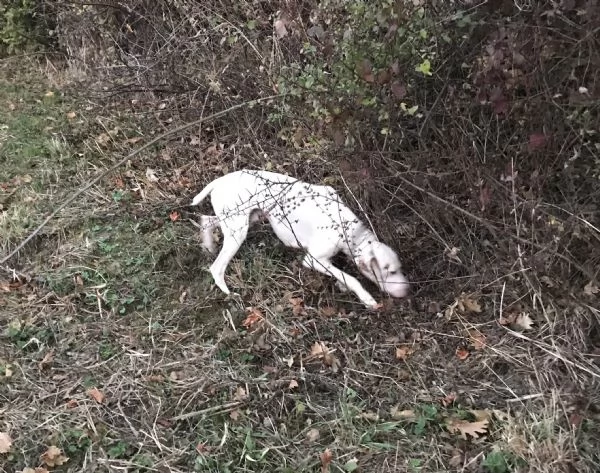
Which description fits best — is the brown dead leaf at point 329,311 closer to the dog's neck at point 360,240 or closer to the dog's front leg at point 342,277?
the dog's front leg at point 342,277

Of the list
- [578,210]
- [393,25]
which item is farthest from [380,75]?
[578,210]

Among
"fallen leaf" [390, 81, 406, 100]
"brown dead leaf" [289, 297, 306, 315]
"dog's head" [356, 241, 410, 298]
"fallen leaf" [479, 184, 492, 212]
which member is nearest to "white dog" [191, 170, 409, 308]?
"dog's head" [356, 241, 410, 298]

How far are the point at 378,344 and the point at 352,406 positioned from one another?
1.45 feet

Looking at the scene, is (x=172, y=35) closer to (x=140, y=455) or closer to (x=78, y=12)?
(x=78, y=12)

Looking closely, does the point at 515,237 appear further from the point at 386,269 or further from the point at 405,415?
the point at 405,415

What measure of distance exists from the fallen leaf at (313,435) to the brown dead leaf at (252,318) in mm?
782

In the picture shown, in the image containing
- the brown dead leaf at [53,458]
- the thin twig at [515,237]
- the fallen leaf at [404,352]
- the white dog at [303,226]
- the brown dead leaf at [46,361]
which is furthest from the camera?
the white dog at [303,226]

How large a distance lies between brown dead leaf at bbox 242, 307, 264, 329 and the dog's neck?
0.65 meters

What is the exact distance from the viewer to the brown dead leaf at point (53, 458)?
2.81m

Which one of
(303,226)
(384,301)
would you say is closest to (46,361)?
(303,226)

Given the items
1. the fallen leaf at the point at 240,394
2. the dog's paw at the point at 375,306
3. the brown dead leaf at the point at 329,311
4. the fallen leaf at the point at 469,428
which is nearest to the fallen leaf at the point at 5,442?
the fallen leaf at the point at 240,394

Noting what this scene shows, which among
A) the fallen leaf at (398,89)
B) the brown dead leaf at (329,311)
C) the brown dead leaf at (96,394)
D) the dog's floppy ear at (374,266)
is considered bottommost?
the brown dead leaf at (96,394)

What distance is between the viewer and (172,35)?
534cm

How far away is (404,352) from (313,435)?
26.9 inches
